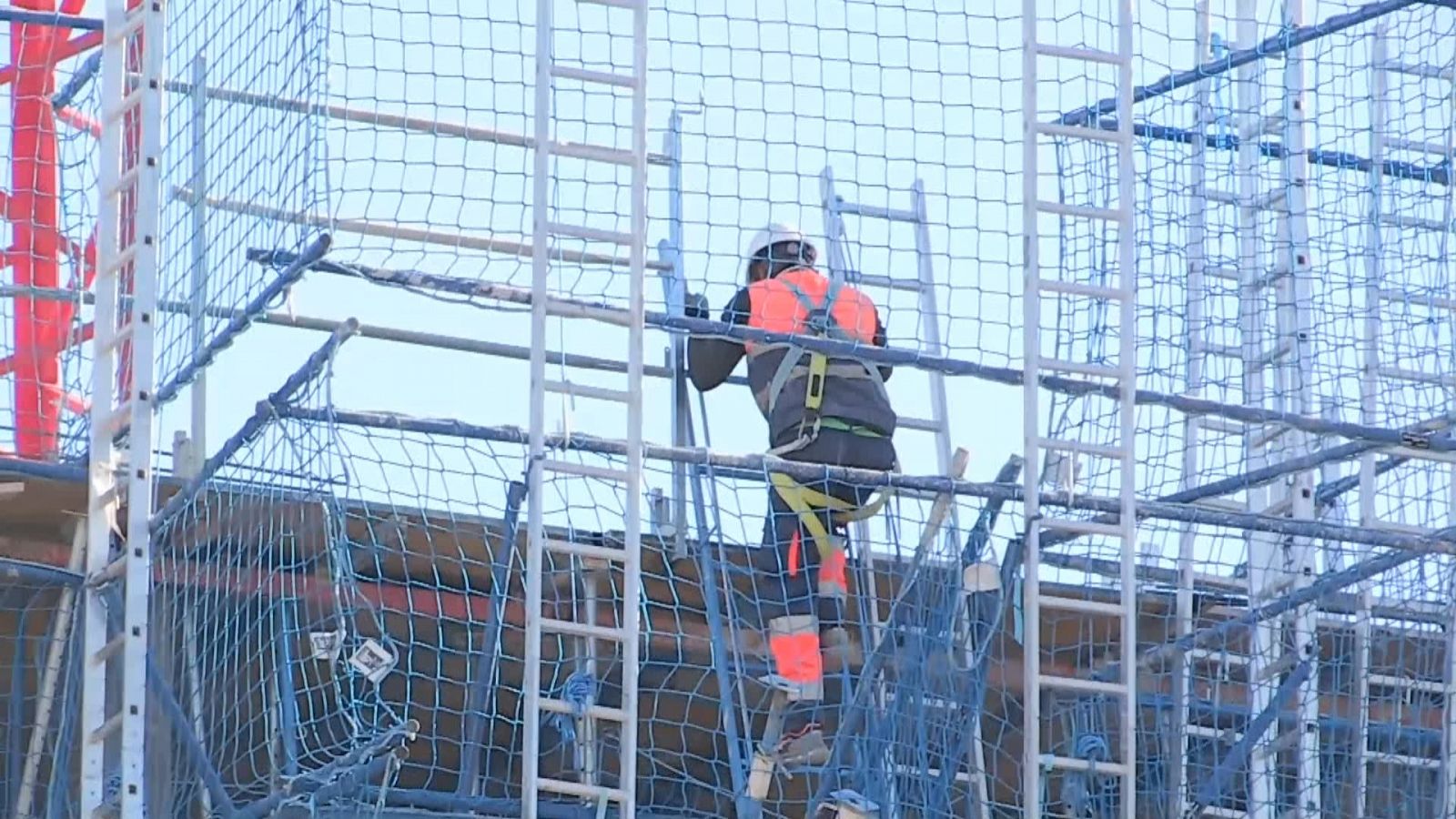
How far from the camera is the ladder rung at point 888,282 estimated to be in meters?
16.5

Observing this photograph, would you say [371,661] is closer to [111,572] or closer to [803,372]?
[111,572]

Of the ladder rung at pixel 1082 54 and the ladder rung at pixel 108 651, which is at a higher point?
the ladder rung at pixel 1082 54

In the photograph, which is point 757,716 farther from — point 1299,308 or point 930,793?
point 1299,308

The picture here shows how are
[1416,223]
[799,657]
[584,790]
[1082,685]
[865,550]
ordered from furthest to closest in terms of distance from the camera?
[1416,223] → [865,550] → [799,657] → [1082,685] → [584,790]

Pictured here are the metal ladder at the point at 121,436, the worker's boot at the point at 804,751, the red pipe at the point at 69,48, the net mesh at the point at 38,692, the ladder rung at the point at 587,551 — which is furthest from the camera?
the red pipe at the point at 69,48

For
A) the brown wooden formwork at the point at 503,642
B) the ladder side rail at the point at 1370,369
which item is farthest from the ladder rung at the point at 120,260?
the ladder side rail at the point at 1370,369

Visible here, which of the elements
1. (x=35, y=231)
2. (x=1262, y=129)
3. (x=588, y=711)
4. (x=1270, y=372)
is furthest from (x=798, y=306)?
(x=35, y=231)

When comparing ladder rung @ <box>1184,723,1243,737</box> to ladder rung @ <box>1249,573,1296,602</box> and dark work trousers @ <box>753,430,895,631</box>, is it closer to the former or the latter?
ladder rung @ <box>1249,573,1296,602</box>

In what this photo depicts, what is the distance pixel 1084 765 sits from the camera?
1393 cm

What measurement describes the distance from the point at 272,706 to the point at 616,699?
6.17ft

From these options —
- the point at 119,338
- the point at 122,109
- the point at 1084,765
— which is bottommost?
the point at 1084,765

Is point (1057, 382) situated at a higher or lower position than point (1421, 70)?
lower

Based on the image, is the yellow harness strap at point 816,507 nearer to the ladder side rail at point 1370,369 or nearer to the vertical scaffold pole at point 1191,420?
the vertical scaffold pole at point 1191,420

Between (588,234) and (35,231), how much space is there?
3.62 m
